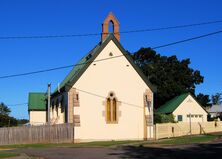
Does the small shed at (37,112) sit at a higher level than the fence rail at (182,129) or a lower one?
higher

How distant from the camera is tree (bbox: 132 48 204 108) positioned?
75.9 m

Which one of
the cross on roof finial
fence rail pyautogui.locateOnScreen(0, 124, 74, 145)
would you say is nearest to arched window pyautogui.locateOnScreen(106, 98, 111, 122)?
fence rail pyautogui.locateOnScreen(0, 124, 74, 145)

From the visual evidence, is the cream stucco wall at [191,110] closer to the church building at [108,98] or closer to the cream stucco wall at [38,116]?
the cream stucco wall at [38,116]

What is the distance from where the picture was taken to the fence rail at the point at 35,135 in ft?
140

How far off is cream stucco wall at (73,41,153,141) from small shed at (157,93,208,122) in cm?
1995

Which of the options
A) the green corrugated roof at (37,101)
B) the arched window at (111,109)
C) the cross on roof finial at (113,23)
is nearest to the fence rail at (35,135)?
the arched window at (111,109)

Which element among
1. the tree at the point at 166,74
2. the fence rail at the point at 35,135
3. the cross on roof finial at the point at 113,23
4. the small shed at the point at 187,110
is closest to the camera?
the fence rail at the point at 35,135

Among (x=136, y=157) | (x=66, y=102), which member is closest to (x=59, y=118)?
(x=66, y=102)

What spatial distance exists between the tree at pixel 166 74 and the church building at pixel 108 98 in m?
30.2

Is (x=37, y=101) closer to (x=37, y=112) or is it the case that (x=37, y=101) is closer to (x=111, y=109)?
(x=37, y=112)

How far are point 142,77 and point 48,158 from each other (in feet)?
77.5

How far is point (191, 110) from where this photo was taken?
65.5 meters

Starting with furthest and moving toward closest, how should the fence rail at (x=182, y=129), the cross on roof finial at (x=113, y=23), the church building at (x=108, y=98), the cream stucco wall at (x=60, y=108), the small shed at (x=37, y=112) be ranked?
the small shed at (x=37, y=112) → the fence rail at (x=182, y=129) → the cross on roof finial at (x=113, y=23) → the cream stucco wall at (x=60, y=108) → the church building at (x=108, y=98)

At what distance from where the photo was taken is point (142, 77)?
4534cm
